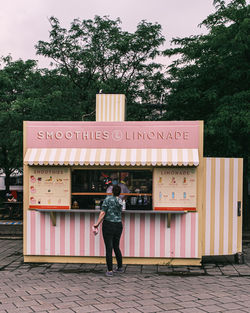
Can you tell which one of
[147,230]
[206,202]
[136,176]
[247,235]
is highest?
A: [136,176]

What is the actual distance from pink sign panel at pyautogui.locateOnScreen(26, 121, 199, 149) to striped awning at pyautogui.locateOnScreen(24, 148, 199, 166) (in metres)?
0.18

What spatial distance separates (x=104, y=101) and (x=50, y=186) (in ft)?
7.98

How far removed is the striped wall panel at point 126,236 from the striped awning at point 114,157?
45.7 inches

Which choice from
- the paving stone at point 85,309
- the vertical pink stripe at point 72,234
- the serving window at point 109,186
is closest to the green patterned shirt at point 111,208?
the serving window at point 109,186

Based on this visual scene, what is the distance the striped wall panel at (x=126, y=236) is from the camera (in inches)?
→ 316

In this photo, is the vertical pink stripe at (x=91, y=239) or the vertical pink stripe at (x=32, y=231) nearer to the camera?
the vertical pink stripe at (x=91, y=239)

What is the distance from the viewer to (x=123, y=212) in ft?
26.1

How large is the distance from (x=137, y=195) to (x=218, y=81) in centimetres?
603

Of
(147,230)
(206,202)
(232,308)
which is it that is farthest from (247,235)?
(232,308)

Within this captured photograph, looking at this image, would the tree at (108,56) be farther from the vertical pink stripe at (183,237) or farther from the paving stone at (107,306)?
the paving stone at (107,306)

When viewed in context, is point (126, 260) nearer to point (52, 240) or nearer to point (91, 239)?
point (91, 239)

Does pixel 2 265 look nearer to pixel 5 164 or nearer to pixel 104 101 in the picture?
pixel 104 101

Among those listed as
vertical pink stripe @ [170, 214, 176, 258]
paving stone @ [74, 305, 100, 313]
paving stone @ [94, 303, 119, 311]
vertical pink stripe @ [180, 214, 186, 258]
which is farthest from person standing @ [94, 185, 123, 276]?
paving stone @ [74, 305, 100, 313]

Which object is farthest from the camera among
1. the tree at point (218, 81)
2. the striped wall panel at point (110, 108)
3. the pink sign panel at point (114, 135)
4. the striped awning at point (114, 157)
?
the tree at point (218, 81)
